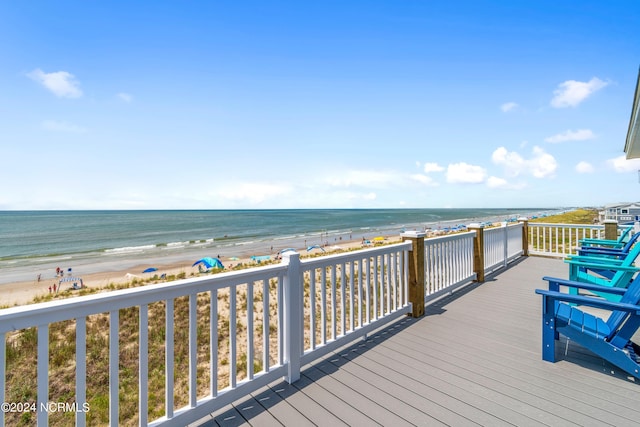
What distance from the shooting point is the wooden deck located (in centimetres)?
183

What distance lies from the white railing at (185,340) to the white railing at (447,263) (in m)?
0.63

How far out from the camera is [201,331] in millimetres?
5586

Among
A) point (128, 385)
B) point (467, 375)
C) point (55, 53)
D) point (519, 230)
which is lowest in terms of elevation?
point (128, 385)

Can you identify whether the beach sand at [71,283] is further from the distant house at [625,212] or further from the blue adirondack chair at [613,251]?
the distant house at [625,212]

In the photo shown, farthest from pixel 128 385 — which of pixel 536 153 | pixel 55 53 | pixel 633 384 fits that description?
pixel 536 153

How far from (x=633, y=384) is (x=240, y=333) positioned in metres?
5.33

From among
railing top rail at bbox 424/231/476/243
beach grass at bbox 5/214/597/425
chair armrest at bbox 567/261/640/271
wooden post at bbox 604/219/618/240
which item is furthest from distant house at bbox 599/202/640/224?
beach grass at bbox 5/214/597/425

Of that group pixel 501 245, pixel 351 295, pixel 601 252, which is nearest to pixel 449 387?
pixel 351 295

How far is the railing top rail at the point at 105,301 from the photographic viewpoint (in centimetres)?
115

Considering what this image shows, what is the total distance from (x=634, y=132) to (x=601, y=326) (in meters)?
3.65

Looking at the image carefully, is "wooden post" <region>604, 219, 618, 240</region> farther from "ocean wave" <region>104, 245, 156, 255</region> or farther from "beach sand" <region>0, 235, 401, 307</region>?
"ocean wave" <region>104, 245, 156, 255</region>

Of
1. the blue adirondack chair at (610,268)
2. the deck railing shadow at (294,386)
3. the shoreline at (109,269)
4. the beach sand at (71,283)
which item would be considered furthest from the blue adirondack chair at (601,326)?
the beach sand at (71,283)

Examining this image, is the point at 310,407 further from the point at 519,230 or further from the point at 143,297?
the point at 519,230

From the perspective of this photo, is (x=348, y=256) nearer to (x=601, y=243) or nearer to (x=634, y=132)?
(x=634, y=132)
